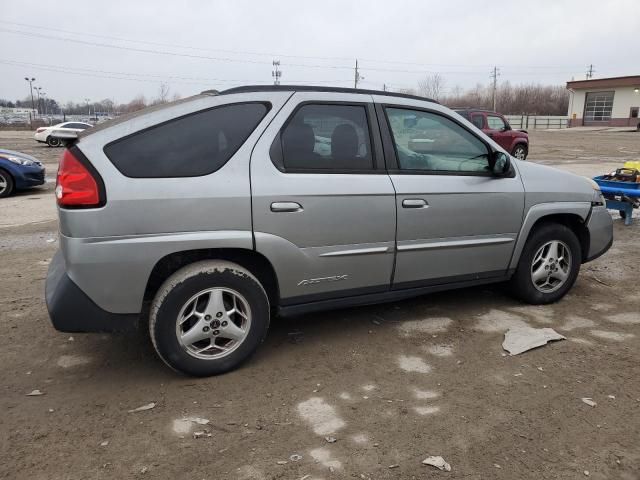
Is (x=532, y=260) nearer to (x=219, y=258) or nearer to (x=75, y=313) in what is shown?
(x=219, y=258)

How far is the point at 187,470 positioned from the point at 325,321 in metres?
1.97

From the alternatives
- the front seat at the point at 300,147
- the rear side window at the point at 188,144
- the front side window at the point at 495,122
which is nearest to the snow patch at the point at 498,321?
the front seat at the point at 300,147

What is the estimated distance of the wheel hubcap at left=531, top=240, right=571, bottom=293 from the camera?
176 inches

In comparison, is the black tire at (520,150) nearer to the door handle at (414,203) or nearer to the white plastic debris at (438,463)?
the door handle at (414,203)

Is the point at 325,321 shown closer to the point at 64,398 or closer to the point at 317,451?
the point at 317,451

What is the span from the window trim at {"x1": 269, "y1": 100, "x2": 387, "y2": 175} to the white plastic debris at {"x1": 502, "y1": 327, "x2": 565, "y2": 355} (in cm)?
155

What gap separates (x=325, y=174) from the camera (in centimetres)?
344

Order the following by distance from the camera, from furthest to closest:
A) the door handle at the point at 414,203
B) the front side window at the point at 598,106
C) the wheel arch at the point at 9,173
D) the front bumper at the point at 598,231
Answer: the front side window at the point at 598,106 → the wheel arch at the point at 9,173 → the front bumper at the point at 598,231 → the door handle at the point at 414,203

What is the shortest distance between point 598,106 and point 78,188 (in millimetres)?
73511

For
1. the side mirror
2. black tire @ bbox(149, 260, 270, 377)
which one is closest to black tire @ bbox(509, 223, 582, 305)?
the side mirror

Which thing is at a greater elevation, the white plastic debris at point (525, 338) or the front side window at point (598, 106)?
the front side window at point (598, 106)

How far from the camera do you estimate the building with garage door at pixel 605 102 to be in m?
59.8

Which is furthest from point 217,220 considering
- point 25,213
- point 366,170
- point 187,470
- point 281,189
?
point 25,213

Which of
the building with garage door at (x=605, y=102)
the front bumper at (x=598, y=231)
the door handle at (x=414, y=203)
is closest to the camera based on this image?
the door handle at (x=414, y=203)
